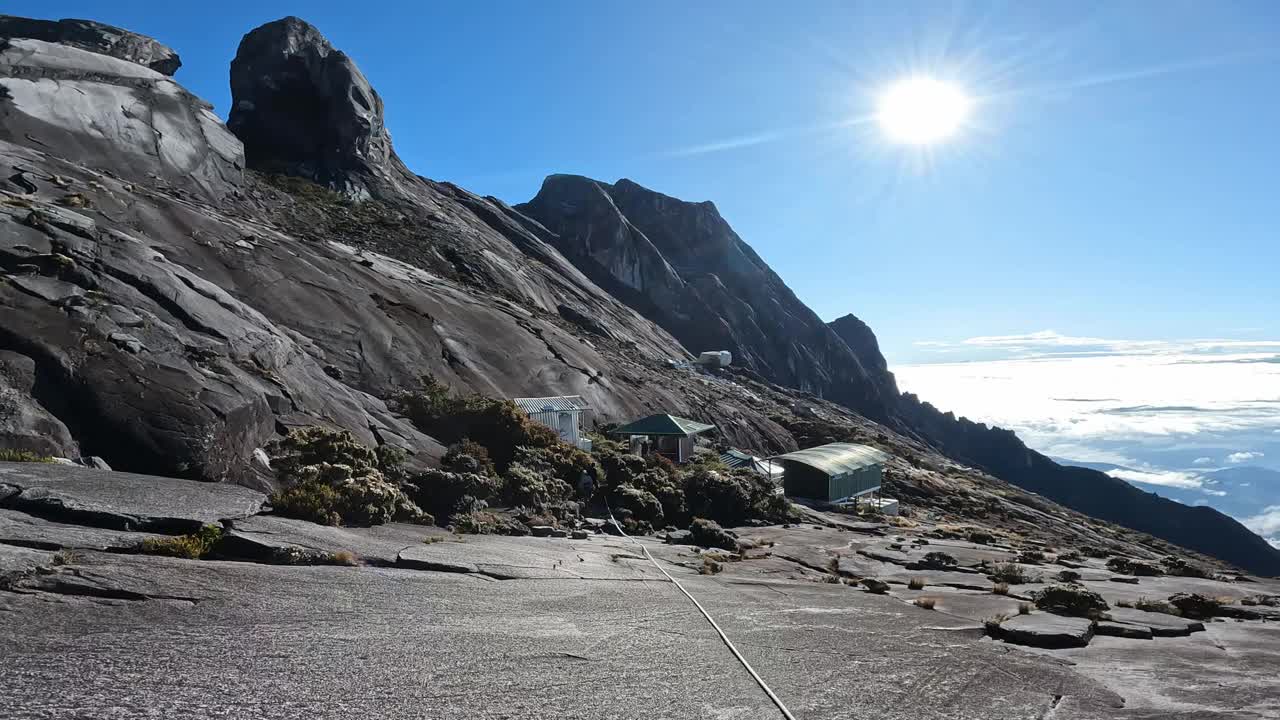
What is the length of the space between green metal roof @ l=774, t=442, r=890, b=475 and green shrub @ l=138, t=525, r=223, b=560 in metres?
36.5

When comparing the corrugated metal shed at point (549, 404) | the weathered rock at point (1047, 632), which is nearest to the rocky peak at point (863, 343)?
the corrugated metal shed at point (549, 404)

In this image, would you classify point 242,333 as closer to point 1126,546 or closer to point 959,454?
point 1126,546

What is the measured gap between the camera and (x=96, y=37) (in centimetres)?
7306

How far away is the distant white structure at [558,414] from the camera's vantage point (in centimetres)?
3616

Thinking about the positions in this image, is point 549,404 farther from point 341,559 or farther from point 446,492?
point 341,559

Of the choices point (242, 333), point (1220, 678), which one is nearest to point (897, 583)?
point (1220, 678)

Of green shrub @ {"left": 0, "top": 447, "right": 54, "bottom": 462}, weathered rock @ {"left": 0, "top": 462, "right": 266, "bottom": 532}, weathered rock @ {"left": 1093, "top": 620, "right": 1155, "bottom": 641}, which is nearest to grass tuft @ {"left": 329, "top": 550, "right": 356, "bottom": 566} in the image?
weathered rock @ {"left": 0, "top": 462, "right": 266, "bottom": 532}

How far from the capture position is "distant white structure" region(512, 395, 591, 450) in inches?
1423

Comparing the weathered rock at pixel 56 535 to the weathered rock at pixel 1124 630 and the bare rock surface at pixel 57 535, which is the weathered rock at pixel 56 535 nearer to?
the bare rock surface at pixel 57 535

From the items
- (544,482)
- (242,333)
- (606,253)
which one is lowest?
(544,482)

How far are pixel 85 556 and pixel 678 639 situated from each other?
24.2 ft

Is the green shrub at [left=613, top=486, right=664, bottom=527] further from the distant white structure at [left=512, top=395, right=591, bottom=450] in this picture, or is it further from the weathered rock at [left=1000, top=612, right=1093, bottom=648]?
the weathered rock at [left=1000, top=612, right=1093, bottom=648]

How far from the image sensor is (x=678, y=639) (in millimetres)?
9398

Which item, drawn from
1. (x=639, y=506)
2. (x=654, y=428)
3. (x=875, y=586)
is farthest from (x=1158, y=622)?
(x=654, y=428)
